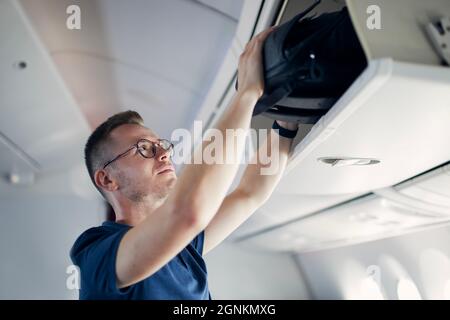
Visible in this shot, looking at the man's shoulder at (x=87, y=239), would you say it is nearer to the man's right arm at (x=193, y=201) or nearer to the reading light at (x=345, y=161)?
the man's right arm at (x=193, y=201)

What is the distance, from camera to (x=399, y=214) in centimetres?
209

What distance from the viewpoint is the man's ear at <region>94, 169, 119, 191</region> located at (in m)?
1.31

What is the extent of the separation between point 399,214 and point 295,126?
125 centimetres

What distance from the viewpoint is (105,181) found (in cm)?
132

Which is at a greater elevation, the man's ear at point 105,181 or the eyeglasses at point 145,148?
the eyeglasses at point 145,148

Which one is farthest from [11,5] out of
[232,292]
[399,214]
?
[232,292]

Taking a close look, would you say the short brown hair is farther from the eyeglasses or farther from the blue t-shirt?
the blue t-shirt

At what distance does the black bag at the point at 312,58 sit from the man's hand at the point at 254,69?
0.04 feet

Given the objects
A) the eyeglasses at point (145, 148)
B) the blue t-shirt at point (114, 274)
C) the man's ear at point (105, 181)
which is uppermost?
the eyeglasses at point (145, 148)

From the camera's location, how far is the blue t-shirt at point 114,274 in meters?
0.96

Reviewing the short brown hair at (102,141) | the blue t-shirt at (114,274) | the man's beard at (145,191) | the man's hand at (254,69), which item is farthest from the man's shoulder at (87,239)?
the man's hand at (254,69)

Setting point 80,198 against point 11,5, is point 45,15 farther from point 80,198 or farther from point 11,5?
point 80,198

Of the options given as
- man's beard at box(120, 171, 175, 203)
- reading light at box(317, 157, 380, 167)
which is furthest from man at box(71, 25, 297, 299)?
reading light at box(317, 157, 380, 167)

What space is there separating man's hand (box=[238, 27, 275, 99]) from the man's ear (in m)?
0.65
